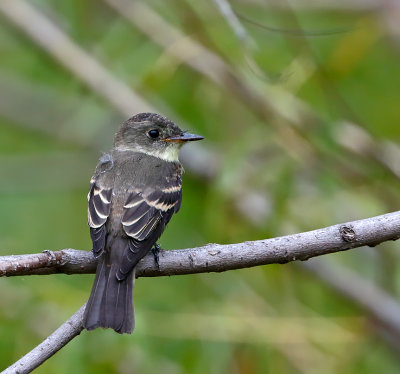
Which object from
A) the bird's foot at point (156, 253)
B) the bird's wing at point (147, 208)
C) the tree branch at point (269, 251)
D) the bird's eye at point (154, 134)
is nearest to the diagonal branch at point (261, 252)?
the tree branch at point (269, 251)

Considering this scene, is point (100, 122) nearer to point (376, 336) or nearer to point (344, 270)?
point (344, 270)

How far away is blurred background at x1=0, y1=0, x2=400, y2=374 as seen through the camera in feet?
17.7

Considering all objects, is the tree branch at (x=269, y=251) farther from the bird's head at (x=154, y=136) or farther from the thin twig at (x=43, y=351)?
the bird's head at (x=154, y=136)

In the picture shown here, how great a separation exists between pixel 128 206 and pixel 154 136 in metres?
1.32

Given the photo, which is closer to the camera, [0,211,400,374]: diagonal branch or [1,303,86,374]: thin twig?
[1,303,86,374]: thin twig

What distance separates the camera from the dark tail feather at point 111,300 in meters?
4.25

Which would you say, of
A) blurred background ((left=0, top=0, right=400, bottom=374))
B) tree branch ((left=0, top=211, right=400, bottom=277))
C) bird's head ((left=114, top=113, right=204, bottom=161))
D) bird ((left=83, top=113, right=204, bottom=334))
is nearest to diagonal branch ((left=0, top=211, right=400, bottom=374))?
tree branch ((left=0, top=211, right=400, bottom=277))

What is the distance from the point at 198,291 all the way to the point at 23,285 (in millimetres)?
1294

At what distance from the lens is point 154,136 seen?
6172 millimetres

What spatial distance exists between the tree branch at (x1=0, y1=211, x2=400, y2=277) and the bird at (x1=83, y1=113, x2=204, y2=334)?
375mm

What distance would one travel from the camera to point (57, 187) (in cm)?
762

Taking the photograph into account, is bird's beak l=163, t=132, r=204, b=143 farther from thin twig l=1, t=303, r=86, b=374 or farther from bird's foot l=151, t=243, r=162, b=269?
thin twig l=1, t=303, r=86, b=374

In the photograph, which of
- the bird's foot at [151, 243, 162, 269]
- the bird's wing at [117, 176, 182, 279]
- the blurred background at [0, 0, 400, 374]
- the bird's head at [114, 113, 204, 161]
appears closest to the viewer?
the bird's foot at [151, 243, 162, 269]

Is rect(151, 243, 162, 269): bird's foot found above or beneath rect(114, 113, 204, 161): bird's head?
beneath
